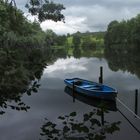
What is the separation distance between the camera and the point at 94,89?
104 ft

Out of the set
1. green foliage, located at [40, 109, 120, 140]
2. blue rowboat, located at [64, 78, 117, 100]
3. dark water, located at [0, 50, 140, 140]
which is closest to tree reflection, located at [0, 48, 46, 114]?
green foliage, located at [40, 109, 120, 140]

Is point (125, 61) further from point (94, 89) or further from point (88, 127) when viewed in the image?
point (88, 127)

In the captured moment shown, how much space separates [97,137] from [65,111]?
841 inches

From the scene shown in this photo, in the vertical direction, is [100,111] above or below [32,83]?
below

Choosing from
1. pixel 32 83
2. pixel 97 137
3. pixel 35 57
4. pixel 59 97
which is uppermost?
pixel 35 57

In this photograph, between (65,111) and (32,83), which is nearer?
(32,83)

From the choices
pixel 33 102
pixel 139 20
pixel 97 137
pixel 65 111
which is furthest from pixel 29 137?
pixel 139 20

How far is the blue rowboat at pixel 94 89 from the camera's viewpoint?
28250 millimetres

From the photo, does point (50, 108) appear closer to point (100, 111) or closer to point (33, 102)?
point (33, 102)

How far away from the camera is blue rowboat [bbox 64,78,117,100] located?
Answer: 92.7 feet

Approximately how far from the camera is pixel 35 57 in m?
5.43

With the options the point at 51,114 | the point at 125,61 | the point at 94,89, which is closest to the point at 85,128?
the point at 51,114

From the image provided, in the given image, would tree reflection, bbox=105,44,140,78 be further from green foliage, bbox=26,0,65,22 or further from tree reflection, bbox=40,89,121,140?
tree reflection, bbox=40,89,121,140

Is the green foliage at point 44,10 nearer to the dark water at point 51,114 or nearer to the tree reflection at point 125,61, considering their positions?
the dark water at point 51,114
